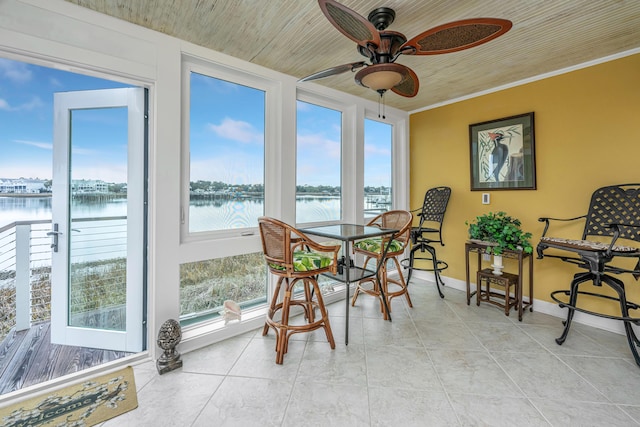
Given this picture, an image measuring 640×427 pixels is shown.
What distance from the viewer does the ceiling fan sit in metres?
1.34

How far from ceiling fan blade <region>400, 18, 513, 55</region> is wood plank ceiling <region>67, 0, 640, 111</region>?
14.6 inches

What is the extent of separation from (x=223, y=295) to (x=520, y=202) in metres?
3.28

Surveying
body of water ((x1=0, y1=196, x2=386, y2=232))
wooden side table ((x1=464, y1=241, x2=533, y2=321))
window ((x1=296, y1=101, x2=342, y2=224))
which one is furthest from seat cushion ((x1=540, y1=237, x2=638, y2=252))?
body of water ((x1=0, y1=196, x2=386, y2=232))

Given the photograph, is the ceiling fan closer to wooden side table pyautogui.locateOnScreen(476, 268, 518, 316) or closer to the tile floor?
the tile floor

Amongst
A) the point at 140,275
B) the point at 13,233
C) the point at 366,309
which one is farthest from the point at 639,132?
the point at 13,233

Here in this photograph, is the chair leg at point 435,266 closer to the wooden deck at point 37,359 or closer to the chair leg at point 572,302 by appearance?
the chair leg at point 572,302

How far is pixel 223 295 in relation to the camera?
2.61m

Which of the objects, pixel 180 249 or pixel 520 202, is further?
pixel 520 202

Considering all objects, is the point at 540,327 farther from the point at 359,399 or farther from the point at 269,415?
the point at 269,415

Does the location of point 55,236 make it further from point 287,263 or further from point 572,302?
point 572,302

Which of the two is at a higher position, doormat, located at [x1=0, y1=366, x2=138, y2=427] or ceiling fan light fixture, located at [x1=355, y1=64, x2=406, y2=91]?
ceiling fan light fixture, located at [x1=355, y1=64, x2=406, y2=91]

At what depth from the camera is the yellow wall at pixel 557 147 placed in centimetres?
247

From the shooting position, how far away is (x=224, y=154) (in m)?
2.58

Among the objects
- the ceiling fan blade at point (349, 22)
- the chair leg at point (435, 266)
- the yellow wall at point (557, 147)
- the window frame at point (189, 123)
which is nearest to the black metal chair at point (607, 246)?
the yellow wall at point (557, 147)
